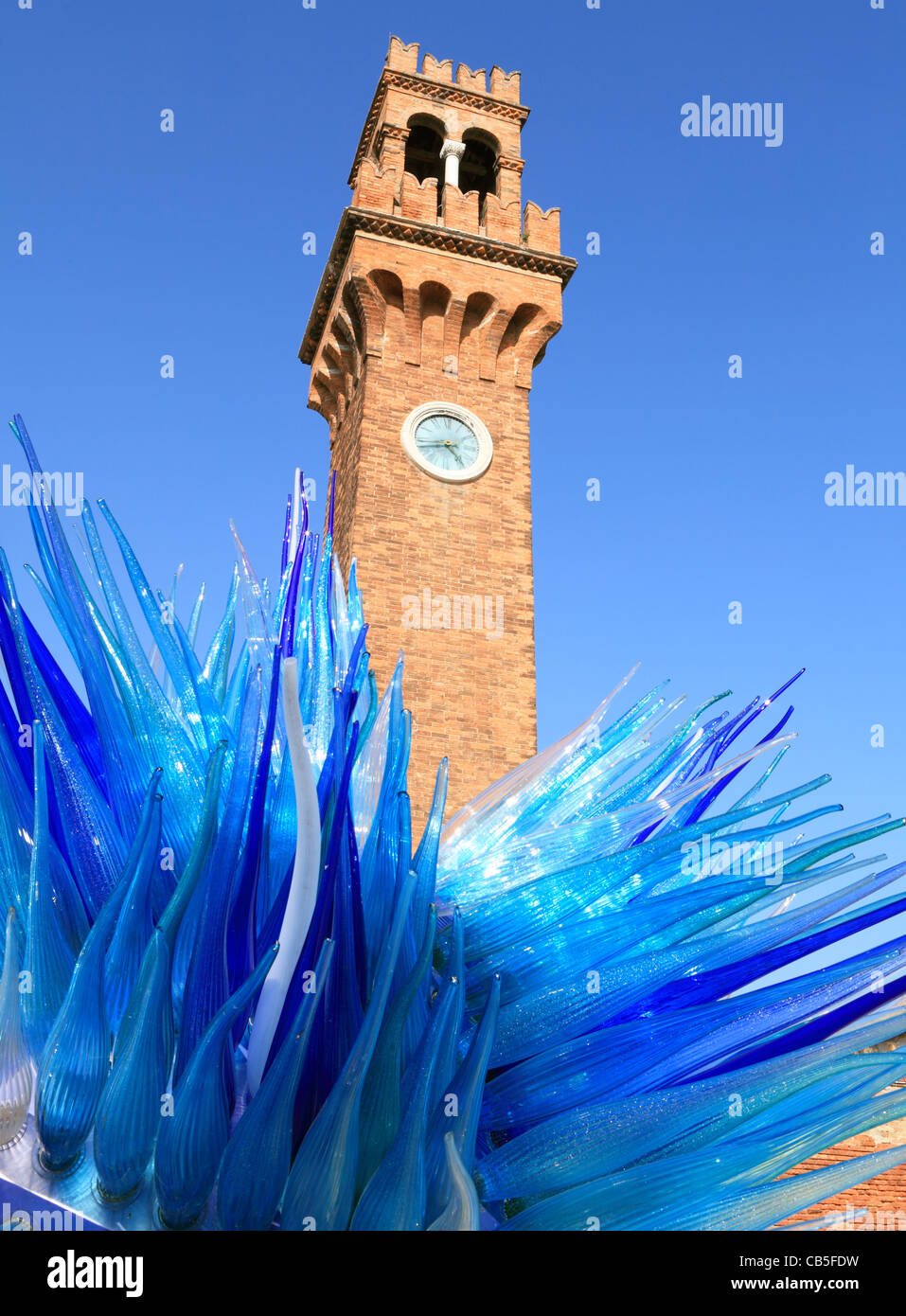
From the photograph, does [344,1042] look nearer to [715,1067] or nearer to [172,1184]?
[172,1184]

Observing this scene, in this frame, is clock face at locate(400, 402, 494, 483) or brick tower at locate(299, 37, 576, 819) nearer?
brick tower at locate(299, 37, 576, 819)

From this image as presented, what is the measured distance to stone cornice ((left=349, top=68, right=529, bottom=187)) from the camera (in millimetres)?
15523

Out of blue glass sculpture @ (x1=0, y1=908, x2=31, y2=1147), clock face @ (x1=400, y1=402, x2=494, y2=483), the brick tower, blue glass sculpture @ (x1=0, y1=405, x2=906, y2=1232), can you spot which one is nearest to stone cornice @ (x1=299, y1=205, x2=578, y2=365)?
the brick tower

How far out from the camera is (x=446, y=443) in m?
13.3

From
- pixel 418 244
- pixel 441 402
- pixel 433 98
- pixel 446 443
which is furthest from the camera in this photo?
pixel 433 98

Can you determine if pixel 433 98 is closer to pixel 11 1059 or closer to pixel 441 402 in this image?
pixel 441 402

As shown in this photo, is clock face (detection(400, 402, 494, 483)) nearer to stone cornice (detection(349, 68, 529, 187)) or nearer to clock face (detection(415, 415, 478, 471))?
clock face (detection(415, 415, 478, 471))

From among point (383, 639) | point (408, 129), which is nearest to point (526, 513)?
point (383, 639)

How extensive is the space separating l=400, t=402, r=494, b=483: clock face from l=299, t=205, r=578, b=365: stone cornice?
2.07 m

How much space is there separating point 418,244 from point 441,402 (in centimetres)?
201

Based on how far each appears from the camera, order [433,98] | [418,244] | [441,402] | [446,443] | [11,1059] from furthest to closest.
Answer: [433,98] → [418,244] → [441,402] → [446,443] → [11,1059]

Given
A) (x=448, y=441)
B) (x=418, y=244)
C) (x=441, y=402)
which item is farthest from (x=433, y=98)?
(x=448, y=441)

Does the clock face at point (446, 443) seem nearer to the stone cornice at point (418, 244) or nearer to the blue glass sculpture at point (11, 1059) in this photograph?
the stone cornice at point (418, 244)
